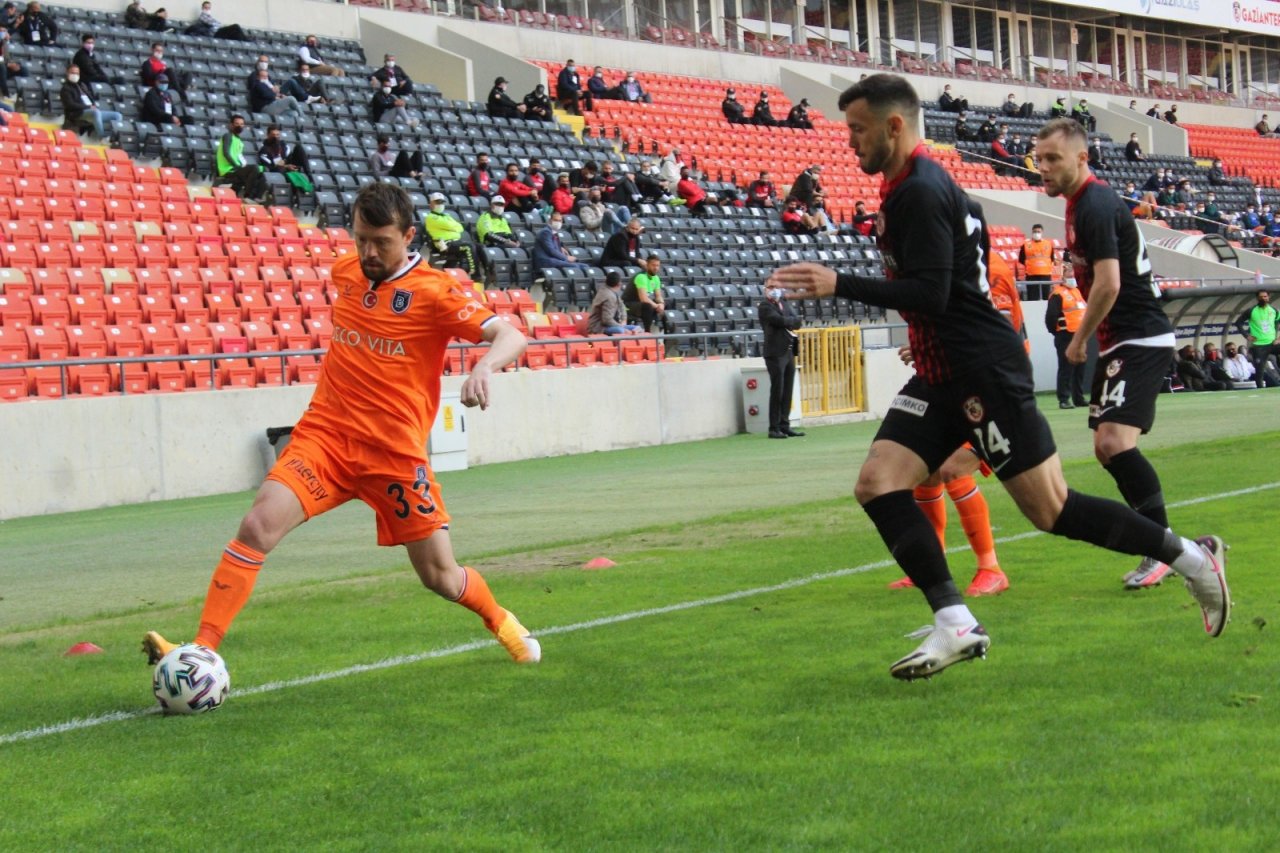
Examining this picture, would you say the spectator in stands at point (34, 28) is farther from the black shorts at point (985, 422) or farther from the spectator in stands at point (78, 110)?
the black shorts at point (985, 422)

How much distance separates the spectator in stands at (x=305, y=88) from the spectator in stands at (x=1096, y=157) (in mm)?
24472

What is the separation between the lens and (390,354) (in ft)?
20.7

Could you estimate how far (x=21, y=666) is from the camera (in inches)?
275

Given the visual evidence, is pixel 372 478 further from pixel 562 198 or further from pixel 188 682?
pixel 562 198

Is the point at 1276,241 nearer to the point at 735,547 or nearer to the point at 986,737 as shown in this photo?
the point at 735,547

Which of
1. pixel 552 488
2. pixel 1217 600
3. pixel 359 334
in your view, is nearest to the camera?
pixel 1217 600

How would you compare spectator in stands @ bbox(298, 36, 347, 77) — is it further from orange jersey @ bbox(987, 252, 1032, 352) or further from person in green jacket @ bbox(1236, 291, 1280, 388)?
orange jersey @ bbox(987, 252, 1032, 352)

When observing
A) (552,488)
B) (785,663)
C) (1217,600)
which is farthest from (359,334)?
(552,488)

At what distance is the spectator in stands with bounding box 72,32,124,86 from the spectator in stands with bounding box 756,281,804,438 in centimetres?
1038

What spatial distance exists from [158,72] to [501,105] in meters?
8.26

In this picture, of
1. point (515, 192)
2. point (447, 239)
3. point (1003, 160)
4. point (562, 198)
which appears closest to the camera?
point (447, 239)

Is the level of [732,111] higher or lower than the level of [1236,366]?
higher

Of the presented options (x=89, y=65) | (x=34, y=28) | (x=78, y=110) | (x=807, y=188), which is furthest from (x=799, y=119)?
(x=78, y=110)

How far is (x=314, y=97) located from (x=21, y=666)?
2180 cm
